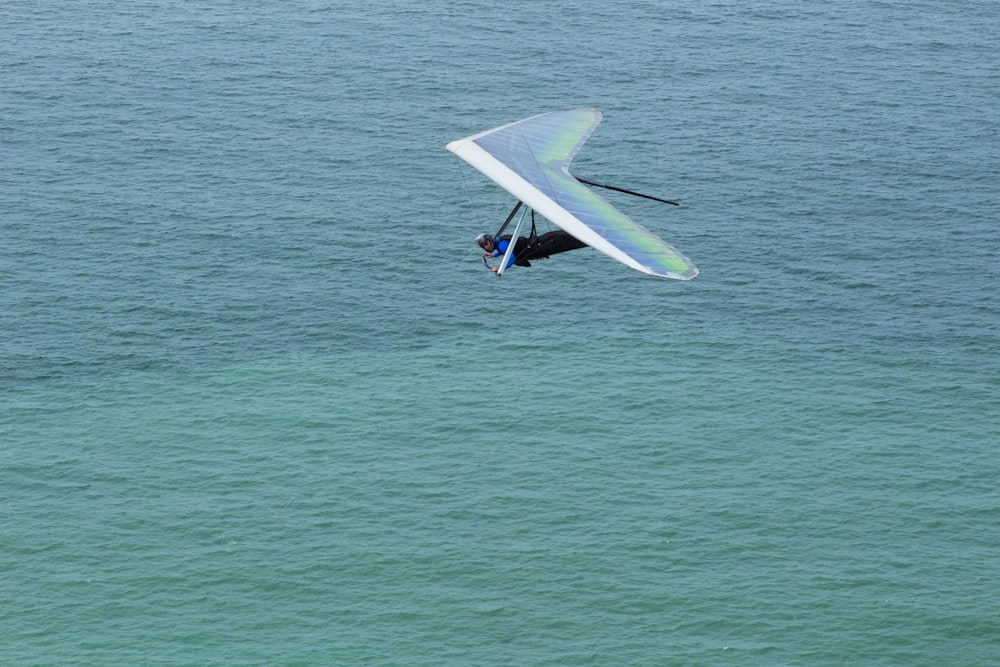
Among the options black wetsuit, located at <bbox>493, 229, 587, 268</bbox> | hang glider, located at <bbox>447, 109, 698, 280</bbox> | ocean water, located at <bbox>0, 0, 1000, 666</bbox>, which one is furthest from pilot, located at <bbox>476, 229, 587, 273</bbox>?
ocean water, located at <bbox>0, 0, 1000, 666</bbox>

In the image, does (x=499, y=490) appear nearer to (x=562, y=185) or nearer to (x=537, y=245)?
(x=562, y=185)

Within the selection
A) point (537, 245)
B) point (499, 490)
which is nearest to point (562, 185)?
point (537, 245)

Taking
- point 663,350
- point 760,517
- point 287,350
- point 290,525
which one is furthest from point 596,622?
point 287,350

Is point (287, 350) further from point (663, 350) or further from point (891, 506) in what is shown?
point (891, 506)

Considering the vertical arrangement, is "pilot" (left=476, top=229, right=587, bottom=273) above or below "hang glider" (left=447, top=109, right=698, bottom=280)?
below

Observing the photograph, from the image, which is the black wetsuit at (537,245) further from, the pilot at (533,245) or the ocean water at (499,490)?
the ocean water at (499,490)

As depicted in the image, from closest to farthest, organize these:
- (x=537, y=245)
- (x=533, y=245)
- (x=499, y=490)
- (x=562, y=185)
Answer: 1. (x=533, y=245)
2. (x=537, y=245)
3. (x=562, y=185)
4. (x=499, y=490)

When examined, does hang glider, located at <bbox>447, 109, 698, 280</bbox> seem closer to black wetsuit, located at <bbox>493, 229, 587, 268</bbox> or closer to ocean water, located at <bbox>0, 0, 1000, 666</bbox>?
black wetsuit, located at <bbox>493, 229, 587, 268</bbox>

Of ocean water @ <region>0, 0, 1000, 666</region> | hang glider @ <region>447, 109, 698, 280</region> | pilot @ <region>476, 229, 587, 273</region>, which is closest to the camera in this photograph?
hang glider @ <region>447, 109, 698, 280</region>

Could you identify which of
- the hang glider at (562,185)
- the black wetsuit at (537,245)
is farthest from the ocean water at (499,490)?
the black wetsuit at (537,245)
